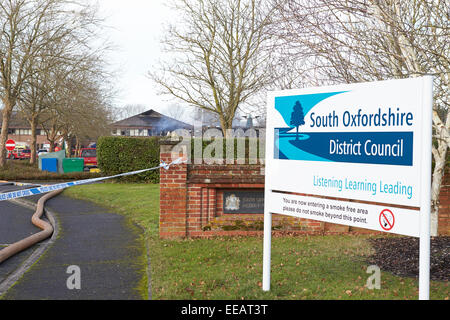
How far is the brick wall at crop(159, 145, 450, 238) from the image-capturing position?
30.7 feet

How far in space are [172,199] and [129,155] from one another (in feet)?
50.1

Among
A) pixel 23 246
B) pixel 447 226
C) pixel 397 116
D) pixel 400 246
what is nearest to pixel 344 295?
pixel 397 116

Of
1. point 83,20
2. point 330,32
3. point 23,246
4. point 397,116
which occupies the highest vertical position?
point 83,20

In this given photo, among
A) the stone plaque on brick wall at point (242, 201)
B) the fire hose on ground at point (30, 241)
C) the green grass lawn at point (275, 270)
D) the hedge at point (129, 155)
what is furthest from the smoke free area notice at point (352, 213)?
the hedge at point (129, 155)

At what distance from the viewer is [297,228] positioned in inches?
382

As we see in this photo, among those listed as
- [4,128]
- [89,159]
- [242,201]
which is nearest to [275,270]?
[242,201]

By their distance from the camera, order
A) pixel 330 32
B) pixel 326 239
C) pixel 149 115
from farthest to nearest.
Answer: pixel 149 115
pixel 326 239
pixel 330 32

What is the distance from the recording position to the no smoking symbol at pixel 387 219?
187 inches

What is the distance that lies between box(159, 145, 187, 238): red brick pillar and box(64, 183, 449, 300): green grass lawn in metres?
0.26

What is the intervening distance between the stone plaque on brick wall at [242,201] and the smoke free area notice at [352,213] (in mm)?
3606

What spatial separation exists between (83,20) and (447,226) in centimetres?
2364

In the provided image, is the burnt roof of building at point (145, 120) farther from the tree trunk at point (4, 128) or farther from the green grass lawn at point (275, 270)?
the green grass lawn at point (275, 270)

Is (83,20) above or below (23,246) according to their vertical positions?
above
